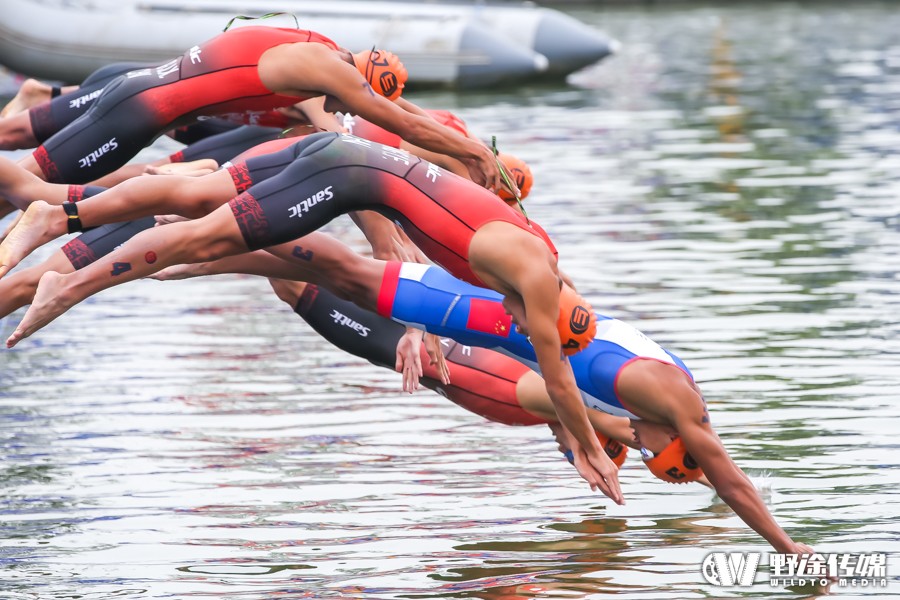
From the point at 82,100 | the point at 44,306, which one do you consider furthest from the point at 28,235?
the point at 82,100

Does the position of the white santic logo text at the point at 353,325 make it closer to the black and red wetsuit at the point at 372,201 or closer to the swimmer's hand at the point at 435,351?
the swimmer's hand at the point at 435,351

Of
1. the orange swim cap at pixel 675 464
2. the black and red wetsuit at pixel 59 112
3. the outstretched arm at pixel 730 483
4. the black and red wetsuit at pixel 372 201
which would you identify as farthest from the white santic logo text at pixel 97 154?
the outstretched arm at pixel 730 483

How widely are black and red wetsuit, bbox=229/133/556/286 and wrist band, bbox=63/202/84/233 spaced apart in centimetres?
99

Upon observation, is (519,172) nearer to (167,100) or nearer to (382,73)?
(382,73)

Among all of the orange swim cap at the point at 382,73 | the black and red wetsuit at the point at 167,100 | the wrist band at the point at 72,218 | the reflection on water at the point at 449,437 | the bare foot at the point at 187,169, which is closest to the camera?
the reflection on water at the point at 449,437

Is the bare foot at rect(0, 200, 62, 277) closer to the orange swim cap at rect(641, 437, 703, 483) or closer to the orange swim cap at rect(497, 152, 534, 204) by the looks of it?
the orange swim cap at rect(497, 152, 534, 204)

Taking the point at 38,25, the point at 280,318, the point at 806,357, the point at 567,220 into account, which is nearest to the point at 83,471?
the point at 280,318

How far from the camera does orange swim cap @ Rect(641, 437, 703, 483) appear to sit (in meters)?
8.50

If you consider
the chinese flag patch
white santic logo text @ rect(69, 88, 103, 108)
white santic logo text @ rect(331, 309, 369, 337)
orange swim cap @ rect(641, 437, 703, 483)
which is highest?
white santic logo text @ rect(69, 88, 103, 108)

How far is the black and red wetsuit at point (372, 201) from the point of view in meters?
8.28

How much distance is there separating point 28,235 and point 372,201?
1936 millimetres

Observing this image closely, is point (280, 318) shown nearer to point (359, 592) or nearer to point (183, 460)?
point (183, 460)

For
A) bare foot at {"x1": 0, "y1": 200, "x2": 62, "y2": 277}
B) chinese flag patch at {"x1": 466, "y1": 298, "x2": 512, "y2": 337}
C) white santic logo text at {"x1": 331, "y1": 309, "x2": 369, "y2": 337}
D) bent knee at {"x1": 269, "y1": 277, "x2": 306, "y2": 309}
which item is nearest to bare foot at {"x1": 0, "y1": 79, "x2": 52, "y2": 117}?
bent knee at {"x1": 269, "y1": 277, "x2": 306, "y2": 309}

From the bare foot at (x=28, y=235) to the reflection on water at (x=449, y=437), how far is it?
1.50 meters
